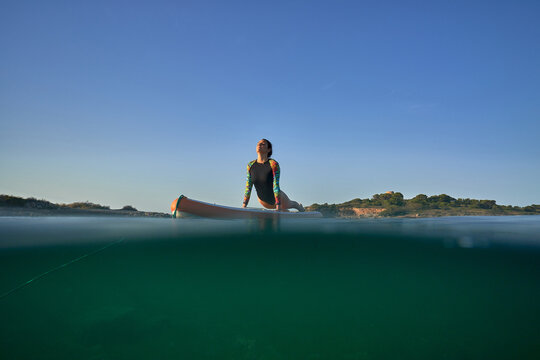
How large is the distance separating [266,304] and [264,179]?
10.1 m

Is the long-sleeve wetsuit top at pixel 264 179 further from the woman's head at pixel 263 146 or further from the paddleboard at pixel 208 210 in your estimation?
the paddleboard at pixel 208 210

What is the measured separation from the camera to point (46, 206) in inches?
514

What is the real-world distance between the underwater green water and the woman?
8255mm

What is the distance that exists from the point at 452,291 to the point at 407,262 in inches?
30.4

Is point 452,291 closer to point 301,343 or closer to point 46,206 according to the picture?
point 301,343

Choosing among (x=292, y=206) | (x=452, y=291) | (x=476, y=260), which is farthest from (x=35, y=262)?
(x=292, y=206)

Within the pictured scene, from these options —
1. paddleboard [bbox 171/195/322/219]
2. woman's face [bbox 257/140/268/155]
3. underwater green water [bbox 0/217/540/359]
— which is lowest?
underwater green water [bbox 0/217/540/359]

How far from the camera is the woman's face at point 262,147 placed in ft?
38.0

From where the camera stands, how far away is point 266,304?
6.57 ft

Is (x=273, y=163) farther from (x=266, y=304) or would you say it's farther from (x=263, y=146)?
(x=266, y=304)

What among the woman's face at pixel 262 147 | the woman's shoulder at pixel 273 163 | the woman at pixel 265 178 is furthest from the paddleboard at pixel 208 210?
the woman's face at pixel 262 147

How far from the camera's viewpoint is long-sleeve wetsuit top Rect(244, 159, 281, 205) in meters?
11.7

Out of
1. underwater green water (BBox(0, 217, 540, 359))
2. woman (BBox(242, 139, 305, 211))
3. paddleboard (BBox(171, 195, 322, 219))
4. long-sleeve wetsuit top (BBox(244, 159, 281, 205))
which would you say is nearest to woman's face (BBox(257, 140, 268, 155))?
woman (BBox(242, 139, 305, 211))

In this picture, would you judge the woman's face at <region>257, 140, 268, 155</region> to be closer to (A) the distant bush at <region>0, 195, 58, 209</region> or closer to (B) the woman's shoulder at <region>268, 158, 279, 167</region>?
(B) the woman's shoulder at <region>268, 158, 279, 167</region>
